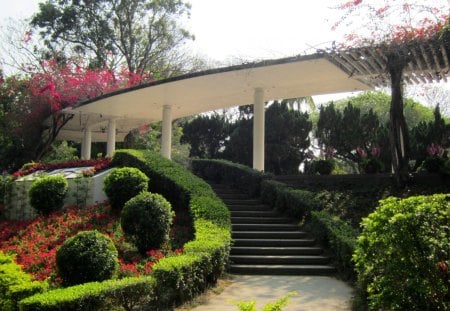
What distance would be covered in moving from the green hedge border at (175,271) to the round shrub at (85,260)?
952 millimetres

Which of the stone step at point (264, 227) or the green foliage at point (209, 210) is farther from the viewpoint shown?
the stone step at point (264, 227)

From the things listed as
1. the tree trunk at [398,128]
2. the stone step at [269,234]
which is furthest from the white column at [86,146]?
the tree trunk at [398,128]

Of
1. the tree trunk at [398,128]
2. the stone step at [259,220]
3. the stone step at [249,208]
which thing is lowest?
the stone step at [259,220]

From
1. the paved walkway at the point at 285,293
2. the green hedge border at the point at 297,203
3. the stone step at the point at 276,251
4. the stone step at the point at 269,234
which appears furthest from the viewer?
the stone step at the point at 269,234

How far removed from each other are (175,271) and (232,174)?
8.90 m

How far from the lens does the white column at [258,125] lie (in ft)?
51.2

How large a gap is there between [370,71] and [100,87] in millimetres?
12527

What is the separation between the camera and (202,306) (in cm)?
681

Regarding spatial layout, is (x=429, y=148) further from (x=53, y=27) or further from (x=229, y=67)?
(x=53, y=27)

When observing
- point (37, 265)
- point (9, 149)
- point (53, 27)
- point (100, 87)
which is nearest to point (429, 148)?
point (37, 265)

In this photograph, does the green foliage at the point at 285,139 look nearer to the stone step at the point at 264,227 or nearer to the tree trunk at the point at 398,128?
the tree trunk at the point at 398,128

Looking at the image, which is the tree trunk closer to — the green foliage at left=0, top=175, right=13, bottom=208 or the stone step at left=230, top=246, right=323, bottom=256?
the stone step at left=230, top=246, right=323, bottom=256

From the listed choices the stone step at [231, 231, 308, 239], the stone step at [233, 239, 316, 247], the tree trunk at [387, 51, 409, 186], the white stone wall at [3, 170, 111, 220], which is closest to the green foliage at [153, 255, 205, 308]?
the stone step at [233, 239, 316, 247]

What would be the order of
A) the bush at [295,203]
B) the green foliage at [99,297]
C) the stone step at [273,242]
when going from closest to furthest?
the green foliage at [99,297]
the stone step at [273,242]
the bush at [295,203]
